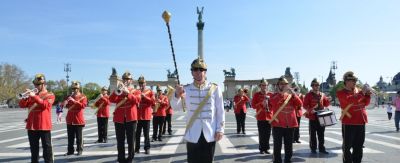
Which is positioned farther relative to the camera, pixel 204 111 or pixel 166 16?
pixel 166 16

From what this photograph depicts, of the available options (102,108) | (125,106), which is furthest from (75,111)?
(102,108)

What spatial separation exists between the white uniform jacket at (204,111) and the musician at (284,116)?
328cm

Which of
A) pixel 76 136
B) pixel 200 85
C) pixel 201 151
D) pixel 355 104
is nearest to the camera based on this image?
pixel 201 151

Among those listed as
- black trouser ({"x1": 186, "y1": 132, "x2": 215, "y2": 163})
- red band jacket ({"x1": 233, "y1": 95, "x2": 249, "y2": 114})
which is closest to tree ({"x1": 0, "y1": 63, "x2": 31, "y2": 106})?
red band jacket ({"x1": 233, "y1": 95, "x2": 249, "y2": 114})

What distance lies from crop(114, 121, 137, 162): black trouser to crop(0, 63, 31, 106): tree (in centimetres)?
10513

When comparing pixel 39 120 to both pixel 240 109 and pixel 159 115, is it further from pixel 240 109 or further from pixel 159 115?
pixel 240 109

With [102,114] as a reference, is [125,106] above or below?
above


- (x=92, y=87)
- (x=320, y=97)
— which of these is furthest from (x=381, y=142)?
(x=92, y=87)

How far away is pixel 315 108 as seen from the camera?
432 inches

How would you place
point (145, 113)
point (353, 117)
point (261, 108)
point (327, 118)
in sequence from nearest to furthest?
point (353, 117) → point (327, 118) → point (145, 113) → point (261, 108)

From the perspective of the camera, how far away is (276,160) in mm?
8562

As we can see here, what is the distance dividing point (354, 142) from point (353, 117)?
51 centimetres

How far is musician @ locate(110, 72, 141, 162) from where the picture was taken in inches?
350

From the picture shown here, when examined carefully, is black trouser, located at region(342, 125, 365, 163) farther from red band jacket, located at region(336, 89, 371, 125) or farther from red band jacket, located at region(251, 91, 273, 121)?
red band jacket, located at region(251, 91, 273, 121)
